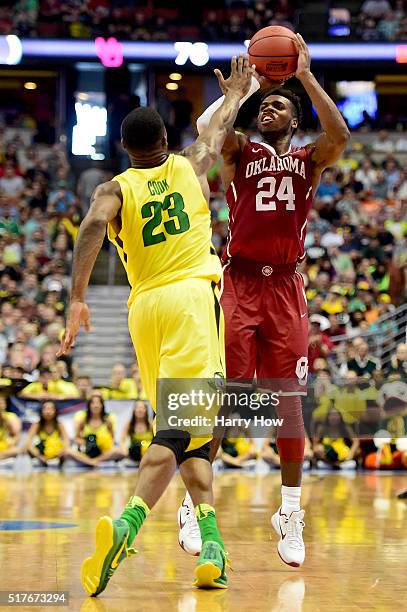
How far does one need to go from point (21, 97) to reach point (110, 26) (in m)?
4.37

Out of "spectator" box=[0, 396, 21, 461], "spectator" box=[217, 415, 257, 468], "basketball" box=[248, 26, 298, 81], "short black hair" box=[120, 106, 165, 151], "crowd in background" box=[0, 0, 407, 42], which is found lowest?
"spectator" box=[217, 415, 257, 468]

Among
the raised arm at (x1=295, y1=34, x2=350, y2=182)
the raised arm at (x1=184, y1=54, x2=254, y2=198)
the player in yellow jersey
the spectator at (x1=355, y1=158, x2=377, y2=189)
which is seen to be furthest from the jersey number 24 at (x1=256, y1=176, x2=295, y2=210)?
the spectator at (x1=355, y1=158, x2=377, y2=189)

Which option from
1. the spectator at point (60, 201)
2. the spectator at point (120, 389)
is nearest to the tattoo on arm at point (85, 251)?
the spectator at point (120, 389)

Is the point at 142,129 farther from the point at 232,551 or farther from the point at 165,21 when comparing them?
the point at 165,21

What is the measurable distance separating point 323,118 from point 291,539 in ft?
7.32

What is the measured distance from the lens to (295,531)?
6.01m

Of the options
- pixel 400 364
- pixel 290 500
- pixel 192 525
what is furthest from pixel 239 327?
pixel 400 364

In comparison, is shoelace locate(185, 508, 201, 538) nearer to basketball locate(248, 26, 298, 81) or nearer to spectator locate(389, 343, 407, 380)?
basketball locate(248, 26, 298, 81)

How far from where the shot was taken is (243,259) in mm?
6285

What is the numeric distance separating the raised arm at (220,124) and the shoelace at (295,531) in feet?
5.98

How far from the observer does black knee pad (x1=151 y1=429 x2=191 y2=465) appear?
16.7 ft

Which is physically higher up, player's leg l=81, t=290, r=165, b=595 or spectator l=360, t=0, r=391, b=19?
spectator l=360, t=0, r=391, b=19

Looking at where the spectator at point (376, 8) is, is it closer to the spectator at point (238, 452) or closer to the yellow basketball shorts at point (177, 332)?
the spectator at point (238, 452)

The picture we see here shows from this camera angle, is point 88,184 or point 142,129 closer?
point 142,129
